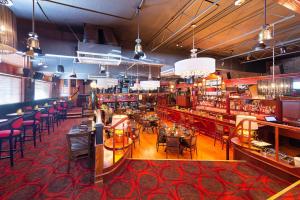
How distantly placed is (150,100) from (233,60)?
1015 centimetres

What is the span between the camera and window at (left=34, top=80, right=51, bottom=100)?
9.36 m

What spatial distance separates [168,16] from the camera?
438 centimetres

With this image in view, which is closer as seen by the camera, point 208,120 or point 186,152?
point 186,152

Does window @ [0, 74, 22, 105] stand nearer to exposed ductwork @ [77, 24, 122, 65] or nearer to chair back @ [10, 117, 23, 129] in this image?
chair back @ [10, 117, 23, 129]

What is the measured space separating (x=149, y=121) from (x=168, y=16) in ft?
15.5

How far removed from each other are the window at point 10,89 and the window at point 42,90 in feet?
7.79

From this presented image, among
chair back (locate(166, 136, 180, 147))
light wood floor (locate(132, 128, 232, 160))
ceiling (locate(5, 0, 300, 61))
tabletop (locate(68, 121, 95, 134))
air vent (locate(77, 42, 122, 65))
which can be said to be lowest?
light wood floor (locate(132, 128, 232, 160))

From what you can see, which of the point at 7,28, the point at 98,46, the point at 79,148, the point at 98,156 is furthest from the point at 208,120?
the point at 7,28

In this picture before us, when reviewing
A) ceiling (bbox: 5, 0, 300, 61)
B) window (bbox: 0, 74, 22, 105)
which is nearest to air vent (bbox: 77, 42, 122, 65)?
ceiling (bbox: 5, 0, 300, 61)

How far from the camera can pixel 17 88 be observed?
6.78 meters

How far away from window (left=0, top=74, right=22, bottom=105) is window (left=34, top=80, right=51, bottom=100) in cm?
237

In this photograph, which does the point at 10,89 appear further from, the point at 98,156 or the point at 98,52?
the point at 98,156

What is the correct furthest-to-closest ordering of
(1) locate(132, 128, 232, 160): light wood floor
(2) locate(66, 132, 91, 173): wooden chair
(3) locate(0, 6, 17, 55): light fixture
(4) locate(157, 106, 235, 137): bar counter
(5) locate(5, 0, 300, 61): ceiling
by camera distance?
(4) locate(157, 106, 235, 137): bar counter → (1) locate(132, 128, 232, 160): light wood floor → (5) locate(5, 0, 300, 61): ceiling → (2) locate(66, 132, 91, 173): wooden chair → (3) locate(0, 6, 17, 55): light fixture

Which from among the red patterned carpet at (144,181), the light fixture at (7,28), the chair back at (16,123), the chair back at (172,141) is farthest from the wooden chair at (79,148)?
the chair back at (172,141)
